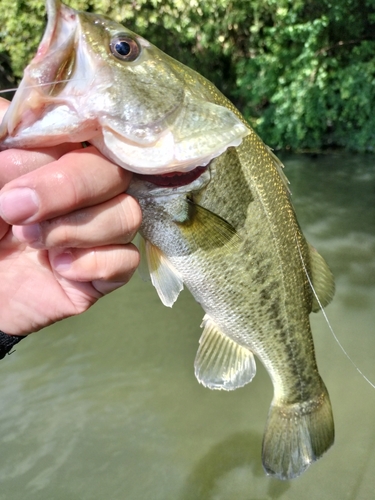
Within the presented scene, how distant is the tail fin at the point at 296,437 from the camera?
5.68ft

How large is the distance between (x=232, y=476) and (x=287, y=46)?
8.26 m

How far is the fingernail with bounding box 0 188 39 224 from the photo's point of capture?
0.95 m

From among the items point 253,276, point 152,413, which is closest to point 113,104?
point 253,276

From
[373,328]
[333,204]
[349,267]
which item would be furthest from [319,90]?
[373,328]

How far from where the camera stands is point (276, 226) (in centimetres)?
143

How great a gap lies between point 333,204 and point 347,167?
193 centimetres

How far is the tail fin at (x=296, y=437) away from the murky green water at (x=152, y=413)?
2.75 feet

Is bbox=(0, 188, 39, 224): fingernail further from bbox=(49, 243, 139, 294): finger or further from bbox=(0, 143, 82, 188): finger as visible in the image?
bbox=(49, 243, 139, 294): finger

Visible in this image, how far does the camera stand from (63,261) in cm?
116

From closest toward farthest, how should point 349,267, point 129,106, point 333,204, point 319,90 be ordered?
point 129,106 → point 349,267 → point 333,204 → point 319,90

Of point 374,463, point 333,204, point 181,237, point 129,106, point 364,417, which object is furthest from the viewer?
point 333,204

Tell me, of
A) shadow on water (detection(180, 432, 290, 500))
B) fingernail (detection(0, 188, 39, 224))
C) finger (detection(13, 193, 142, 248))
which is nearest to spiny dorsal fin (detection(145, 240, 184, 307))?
finger (detection(13, 193, 142, 248))

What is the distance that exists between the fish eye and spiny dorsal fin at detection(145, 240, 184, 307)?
544 millimetres

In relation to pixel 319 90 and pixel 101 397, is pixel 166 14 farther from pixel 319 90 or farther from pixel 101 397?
pixel 101 397
